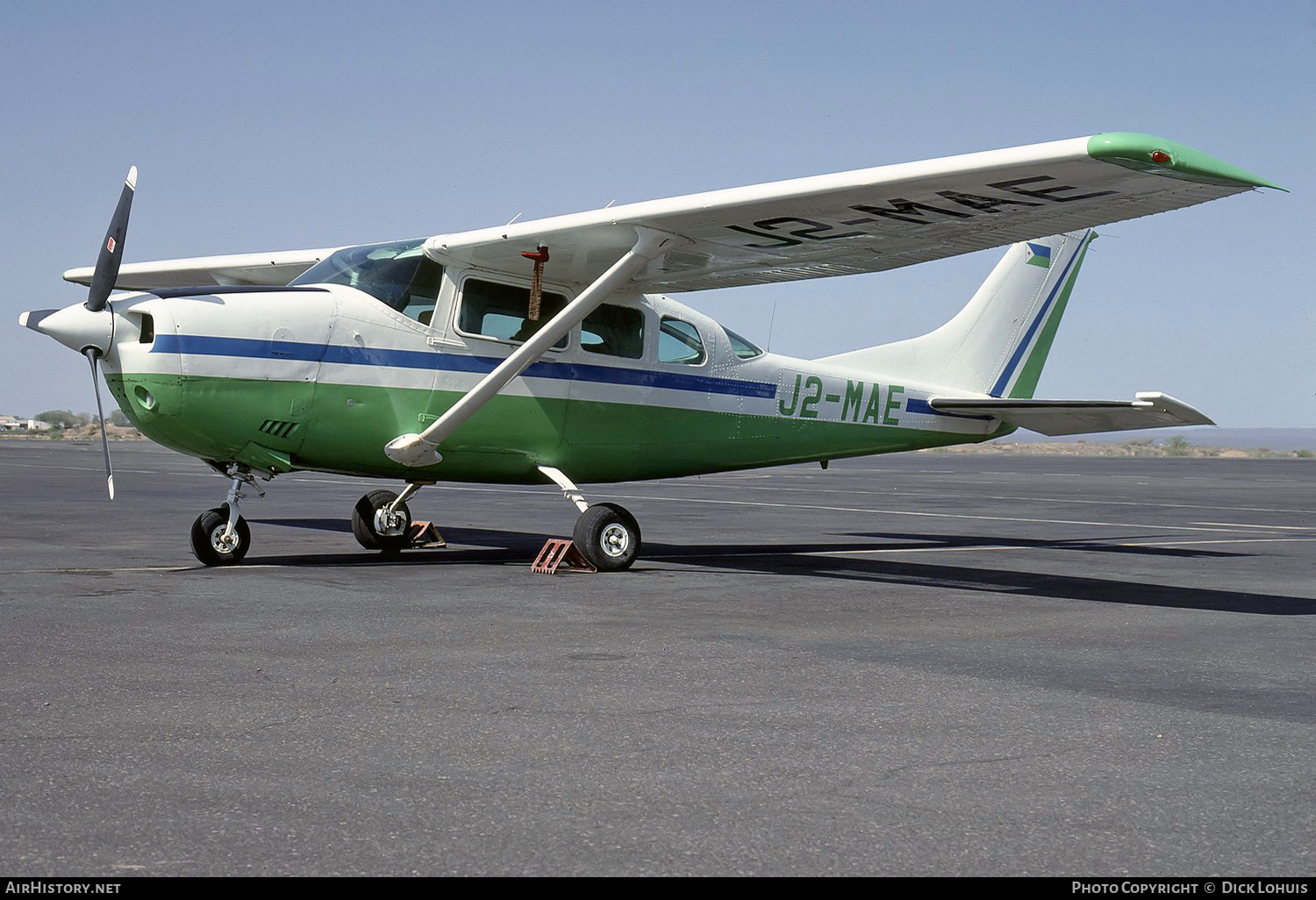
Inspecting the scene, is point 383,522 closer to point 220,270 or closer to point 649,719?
point 220,270

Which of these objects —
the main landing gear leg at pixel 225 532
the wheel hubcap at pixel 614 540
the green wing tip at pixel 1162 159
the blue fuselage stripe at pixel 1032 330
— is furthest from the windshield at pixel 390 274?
the blue fuselage stripe at pixel 1032 330

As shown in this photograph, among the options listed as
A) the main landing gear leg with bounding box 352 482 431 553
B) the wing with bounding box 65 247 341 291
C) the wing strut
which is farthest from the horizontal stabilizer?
the wing with bounding box 65 247 341 291

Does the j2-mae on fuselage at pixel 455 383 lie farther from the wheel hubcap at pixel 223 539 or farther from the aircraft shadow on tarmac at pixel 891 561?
the aircraft shadow on tarmac at pixel 891 561

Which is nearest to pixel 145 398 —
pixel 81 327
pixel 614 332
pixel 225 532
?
pixel 81 327

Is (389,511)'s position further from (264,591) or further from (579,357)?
(264,591)

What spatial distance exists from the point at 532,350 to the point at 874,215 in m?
2.90

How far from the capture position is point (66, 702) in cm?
451

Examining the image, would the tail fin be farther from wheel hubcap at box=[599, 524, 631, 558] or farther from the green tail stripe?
wheel hubcap at box=[599, 524, 631, 558]

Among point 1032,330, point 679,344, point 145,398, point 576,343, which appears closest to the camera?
point 145,398

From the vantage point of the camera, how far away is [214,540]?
9586 mm

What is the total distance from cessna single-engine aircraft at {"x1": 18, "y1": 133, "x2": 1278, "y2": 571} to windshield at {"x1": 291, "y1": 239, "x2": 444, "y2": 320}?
0.02 metres

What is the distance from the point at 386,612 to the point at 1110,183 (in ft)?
17.4

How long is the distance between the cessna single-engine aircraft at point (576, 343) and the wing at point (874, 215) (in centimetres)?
2

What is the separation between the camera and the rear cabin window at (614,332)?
1109 cm
